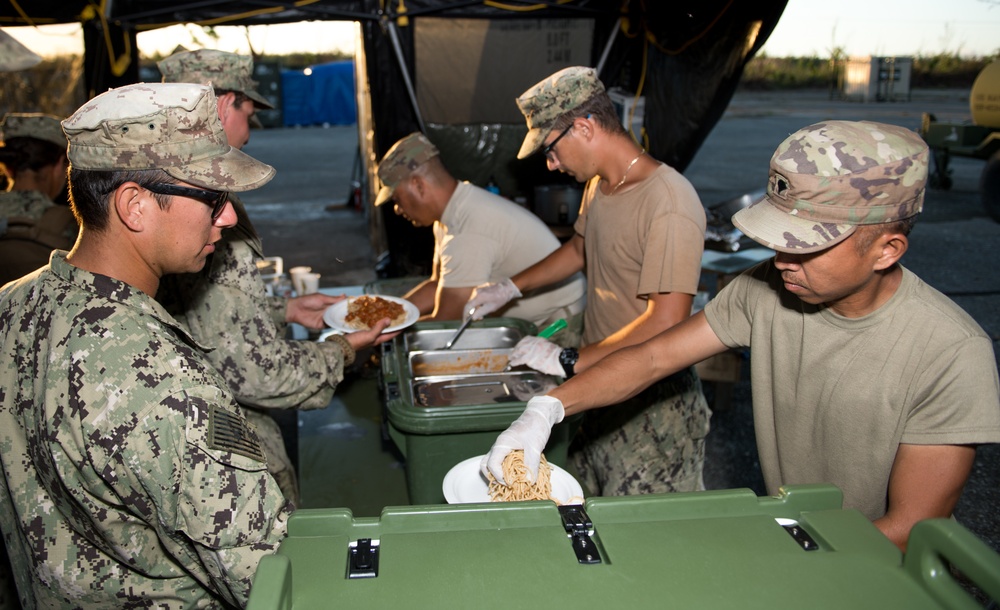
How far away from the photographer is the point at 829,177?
1479mm

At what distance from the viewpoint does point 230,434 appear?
141 centimetres

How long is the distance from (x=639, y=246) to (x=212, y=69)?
176 cm

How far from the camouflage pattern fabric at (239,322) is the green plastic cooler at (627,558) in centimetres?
124

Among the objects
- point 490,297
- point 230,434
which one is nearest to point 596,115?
point 490,297

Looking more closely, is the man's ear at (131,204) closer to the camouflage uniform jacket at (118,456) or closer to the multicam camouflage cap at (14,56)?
the camouflage uniform jacket at (118,456)

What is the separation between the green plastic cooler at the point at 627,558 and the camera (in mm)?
1063

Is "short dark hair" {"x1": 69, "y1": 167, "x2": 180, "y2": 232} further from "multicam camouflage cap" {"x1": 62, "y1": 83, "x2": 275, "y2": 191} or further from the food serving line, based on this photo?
the food serving line

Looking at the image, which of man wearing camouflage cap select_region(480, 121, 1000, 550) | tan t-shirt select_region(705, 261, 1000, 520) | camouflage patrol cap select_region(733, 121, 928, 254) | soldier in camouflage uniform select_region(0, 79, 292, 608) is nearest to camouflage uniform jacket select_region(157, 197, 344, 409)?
soldier in camouflage uniform select_region(0, 79, 292, 608)

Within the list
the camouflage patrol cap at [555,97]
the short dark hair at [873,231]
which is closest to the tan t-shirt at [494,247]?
the camouflage patrol cap at [555,97]

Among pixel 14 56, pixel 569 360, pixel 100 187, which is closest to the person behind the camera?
pixel 100 187

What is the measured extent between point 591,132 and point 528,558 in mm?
1992

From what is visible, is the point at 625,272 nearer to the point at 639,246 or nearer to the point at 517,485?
the point at 639,246

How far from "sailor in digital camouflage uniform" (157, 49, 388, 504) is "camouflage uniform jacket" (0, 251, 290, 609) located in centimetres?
57

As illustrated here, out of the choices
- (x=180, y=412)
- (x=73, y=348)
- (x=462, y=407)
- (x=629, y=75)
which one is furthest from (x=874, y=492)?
(x=629, y=75)
